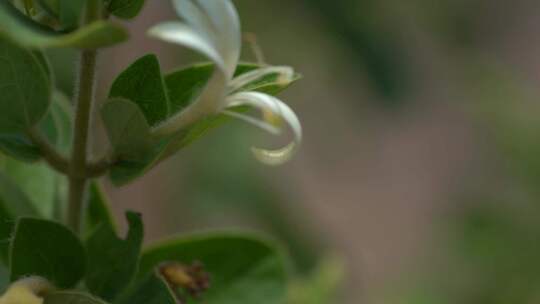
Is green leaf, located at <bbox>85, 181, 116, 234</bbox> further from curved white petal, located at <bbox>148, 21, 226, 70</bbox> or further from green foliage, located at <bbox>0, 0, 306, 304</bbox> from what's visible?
curved white petal, located at <bbox>148, 21, 226, 70</bbox>

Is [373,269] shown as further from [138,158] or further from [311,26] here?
[138,158]

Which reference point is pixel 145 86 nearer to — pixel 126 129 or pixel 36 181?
pixel 126 129

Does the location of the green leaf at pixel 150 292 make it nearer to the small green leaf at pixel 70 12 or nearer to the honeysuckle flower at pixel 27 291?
the honeysuckle flower at pixel 27 291

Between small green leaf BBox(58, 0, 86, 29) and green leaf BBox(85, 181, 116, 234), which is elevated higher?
small green leaf BBox(58, 0, 86, 29)

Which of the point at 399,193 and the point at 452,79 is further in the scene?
the point at 399,193

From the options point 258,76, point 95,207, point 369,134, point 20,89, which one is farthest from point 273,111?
point 369,134

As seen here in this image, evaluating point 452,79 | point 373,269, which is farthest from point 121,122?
point 373,269

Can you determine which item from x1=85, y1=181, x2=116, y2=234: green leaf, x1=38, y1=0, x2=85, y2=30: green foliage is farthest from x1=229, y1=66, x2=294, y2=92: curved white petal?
x1=85, y1=181, x2=116, y2=234: green leaf
